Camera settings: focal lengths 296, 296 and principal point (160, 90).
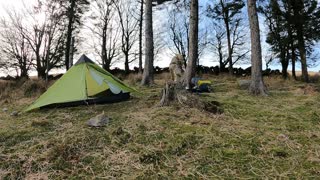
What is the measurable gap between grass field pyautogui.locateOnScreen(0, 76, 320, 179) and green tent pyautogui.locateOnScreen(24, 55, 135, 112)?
965mm

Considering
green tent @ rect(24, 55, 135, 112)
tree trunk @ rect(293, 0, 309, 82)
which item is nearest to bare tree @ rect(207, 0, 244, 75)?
tree trunk @ rect(293, 0, 309, 82)

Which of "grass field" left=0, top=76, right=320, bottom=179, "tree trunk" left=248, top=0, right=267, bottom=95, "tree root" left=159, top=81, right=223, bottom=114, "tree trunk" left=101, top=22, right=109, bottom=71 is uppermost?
"tree trunk" left=101, top=22, right=109, bottom=71

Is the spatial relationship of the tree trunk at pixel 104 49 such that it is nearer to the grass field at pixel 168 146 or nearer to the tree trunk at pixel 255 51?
the tree trunk at pixel 255 51

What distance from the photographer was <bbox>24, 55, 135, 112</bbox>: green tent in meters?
6.05

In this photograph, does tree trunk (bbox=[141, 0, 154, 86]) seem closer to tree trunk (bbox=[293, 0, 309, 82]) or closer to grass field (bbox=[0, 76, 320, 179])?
grass field (bbox=[0, 76, 320, 179])

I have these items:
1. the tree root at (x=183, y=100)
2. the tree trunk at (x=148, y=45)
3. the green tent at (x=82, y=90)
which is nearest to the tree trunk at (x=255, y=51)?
the tree root at (x=183, y=100)

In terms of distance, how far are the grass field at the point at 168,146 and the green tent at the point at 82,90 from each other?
96 centimetres

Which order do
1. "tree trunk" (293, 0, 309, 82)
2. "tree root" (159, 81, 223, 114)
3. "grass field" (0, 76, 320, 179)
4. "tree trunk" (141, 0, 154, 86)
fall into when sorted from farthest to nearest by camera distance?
"tree trunk" (293, 0, 309, 82)
"tree trunk" (141, 0, 154, 86)
"tree root" (159, 81, 223, 114)
"grass field" (0, 76, 320, 179)

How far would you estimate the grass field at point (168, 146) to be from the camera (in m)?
2.97

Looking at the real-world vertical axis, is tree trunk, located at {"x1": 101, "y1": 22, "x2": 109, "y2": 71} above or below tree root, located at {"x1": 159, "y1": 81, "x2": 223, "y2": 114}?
above

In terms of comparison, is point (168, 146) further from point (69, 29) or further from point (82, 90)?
point (69, 29)

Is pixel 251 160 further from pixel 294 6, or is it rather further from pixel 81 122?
pixel 294 6

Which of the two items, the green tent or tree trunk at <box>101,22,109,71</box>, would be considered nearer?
the green tent

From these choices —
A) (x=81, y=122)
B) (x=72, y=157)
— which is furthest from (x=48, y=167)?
(x=81, y=122)
